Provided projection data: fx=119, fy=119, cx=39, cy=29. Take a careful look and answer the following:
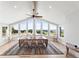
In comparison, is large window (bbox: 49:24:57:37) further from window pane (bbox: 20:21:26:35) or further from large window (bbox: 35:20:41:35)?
window pane (bbox: 20:21:26:35)

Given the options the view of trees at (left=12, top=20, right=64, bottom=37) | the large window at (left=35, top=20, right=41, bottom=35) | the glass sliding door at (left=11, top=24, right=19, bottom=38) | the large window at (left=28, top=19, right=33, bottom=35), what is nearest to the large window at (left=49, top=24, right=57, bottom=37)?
the view of trees at (left=12, top=20, right=64, bottom=37)

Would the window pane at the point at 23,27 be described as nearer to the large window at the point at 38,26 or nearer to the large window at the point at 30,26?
the large window at the point at 30,26

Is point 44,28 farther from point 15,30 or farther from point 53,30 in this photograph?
point 15,30

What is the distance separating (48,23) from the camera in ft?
7.84

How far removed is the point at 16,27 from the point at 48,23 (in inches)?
25.4

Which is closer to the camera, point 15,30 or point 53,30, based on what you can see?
point 15,30

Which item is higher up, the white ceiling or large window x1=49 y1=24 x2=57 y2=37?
the white ceiling

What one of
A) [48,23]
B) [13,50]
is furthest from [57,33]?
[13,50]

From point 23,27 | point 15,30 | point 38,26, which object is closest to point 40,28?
point 38,26

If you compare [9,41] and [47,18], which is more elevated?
[47,18]

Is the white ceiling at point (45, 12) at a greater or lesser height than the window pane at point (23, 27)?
greater

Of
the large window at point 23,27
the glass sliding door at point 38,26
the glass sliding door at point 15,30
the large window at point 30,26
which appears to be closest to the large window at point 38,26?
the glass sliding door at point 38,26

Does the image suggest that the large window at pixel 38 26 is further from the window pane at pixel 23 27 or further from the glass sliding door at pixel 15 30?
the glass sliding door at pixel 15 30

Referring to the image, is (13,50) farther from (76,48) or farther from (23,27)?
(76,48)
